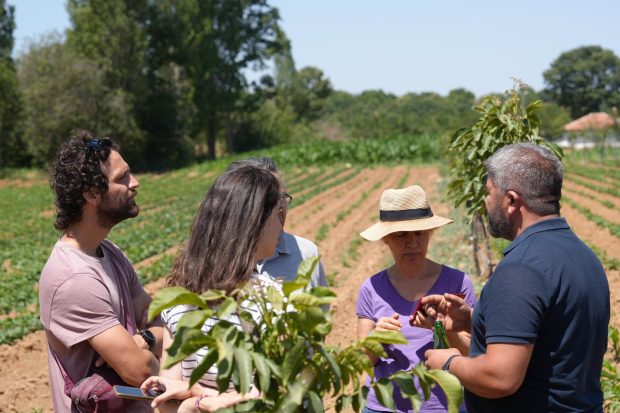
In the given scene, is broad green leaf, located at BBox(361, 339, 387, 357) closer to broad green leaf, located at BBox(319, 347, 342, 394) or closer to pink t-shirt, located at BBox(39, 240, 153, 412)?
broad green leaf, located at BBox(319, 347, 342, 394)

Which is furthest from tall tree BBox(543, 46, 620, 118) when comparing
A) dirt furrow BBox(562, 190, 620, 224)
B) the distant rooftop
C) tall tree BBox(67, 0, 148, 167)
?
dirt furrow BBox(562, 190, 620, 224)

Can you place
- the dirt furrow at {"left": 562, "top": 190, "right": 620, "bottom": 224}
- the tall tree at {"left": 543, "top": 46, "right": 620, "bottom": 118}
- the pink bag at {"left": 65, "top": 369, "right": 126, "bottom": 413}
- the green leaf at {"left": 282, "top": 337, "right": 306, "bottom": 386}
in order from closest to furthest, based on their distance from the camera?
Answer: 1. the green leaf at {"left": 282, "top": 337, "right": 306, "bottom": 386}
2. the pink bag at {"left": 65, "top": 369, "right": 126, "bottom": 413}
3. the dirt furrow at {"left": 562, "top": 190, "right": 620, "bottom": 224}
4. the tall tree at {"left": 543, "top": 46, "right": 620, "bottom": 118}

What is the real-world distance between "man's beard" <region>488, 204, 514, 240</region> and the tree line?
118 ft

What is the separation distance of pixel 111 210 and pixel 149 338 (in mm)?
560

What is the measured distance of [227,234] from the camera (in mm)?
2504

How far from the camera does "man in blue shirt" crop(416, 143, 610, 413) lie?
232cm

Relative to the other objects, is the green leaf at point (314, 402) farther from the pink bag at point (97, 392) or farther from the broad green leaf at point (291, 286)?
the pink bag at point (97, 392)

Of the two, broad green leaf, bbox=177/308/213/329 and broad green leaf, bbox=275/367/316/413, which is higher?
broad green leaf, bbox=177/308/213/329

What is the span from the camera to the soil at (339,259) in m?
6.85

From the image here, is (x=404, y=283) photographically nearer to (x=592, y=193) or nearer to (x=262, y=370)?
(x=262, y=370)

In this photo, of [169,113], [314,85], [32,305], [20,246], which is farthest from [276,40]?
[32,305]

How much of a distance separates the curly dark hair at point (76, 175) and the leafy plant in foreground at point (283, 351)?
122 cm

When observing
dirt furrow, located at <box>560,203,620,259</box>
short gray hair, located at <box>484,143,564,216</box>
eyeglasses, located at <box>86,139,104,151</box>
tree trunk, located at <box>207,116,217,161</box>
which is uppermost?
eyeglasses, located at <box>86,139,104,151</box>

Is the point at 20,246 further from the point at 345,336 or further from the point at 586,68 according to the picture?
the point at 586,68
